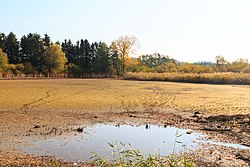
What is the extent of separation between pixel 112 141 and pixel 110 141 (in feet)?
0.19

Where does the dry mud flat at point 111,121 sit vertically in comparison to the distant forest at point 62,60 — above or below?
below

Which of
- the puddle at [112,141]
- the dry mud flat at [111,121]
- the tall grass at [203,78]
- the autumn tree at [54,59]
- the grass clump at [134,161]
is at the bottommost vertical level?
the puddle at [112,141]

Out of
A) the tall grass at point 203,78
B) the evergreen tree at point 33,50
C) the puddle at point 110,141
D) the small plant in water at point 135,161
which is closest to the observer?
the small plant in water at point 135,161

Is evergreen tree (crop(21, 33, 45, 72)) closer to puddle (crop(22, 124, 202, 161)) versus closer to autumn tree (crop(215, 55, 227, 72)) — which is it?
autumn tree (crop(215, 55, 227, 72))

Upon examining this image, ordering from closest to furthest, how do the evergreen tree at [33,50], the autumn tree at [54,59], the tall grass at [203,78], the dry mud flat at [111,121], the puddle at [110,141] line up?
the dry mud flat at [111,121]
the puddle at [110,141]
the tall grass at [203,78]
the autumn tree at [54,59]
the evergreen tree at [33,50]

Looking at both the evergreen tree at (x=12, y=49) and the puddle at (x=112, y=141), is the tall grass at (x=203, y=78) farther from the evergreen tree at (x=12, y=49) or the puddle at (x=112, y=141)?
the evergreen tree at (x=12, y=49)

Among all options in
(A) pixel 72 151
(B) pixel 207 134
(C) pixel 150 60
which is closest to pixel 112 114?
(B) pixel 207 134

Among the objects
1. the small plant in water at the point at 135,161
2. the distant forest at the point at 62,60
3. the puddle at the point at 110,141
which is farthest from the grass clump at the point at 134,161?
the distant forest at the point at 62,60

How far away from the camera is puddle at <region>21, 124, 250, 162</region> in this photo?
22.1 feet

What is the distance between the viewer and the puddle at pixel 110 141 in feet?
22.1

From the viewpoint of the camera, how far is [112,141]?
7.88 metres

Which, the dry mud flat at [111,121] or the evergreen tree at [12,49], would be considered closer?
the dry mud flat at [111,121]

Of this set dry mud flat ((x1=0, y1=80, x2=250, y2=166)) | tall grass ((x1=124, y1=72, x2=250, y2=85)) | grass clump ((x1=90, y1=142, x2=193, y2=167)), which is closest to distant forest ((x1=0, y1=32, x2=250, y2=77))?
tall grass ((x1=124, y1=72, x2=250, y2=85))

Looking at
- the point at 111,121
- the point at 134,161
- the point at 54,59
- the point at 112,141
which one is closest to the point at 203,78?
the point at 111,121
